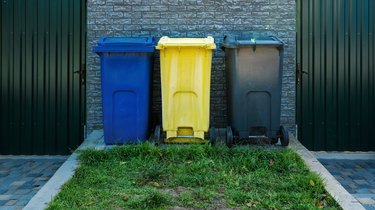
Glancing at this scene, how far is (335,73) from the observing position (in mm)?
7211

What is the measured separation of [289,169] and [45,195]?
2461mm

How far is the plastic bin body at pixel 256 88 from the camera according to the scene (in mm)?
5848

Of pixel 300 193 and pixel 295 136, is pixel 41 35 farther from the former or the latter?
pixel 300 193

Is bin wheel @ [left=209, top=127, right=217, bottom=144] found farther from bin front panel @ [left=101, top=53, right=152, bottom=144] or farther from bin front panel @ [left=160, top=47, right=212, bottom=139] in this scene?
bin front panel @ [left=101, top=53, right=152, bottom=144]

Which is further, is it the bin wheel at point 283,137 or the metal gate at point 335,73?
the metal gate at point 335,73

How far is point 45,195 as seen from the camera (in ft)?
14.4

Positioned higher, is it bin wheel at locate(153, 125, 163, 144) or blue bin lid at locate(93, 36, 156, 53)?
blue bin lid at locate(93, 36, 156, 53)

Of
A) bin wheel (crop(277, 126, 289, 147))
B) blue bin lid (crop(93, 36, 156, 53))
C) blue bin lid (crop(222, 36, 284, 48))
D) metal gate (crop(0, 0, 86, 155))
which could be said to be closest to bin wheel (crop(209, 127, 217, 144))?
bin wheel (crop(277, 126, 289, 147))

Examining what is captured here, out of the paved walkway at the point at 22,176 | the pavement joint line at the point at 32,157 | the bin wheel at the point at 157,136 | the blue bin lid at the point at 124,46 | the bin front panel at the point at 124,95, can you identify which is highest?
the blue bin lid at the point at 124,46

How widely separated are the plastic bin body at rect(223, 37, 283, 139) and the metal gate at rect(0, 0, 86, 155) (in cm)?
251

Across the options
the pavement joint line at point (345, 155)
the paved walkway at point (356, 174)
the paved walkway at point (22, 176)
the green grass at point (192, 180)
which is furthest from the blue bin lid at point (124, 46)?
the pavement joint line at point (345, 155)

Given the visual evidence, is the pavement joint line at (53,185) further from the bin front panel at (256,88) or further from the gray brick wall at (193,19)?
the bin front panel at (256,88)

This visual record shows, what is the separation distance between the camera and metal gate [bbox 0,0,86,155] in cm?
718

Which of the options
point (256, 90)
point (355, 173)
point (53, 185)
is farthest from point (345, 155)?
point (53, 185)
